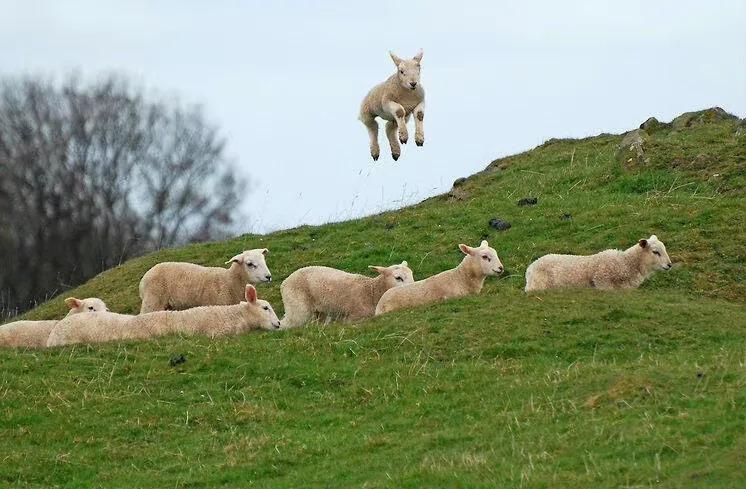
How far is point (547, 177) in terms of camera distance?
88.4 ft

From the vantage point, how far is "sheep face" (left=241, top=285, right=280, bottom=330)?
55.5ft

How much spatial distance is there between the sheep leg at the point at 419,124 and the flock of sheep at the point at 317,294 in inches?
213

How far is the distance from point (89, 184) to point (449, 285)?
3778cm

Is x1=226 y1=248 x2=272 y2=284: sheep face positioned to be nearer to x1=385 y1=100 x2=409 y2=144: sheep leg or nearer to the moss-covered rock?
x1=385 y1=100 x2=409 y2=144: sheep leg

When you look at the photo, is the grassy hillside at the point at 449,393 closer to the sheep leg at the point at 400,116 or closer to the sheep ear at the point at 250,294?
the sheep ear at the point at 250,294

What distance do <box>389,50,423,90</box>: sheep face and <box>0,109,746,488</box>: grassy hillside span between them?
384 centimetres

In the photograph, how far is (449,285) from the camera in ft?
57.7

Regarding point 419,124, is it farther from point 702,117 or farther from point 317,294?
point 702,117

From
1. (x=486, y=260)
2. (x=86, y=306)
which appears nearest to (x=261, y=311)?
(x=86, y=306)

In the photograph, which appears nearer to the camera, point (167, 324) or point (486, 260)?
point (167, 324)

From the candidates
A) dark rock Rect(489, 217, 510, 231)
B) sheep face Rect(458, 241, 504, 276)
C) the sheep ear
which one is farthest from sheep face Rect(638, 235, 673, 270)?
the sheep ear

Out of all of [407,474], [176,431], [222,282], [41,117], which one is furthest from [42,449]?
[41,117]

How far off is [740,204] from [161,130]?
127 feet

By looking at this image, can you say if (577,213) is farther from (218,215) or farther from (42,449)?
(218,215)
